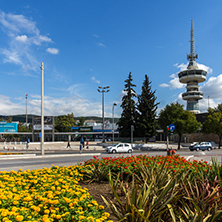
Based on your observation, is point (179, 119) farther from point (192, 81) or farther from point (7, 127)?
point (192, 81)

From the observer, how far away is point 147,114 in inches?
1642

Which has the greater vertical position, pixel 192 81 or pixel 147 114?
pixel 192 81

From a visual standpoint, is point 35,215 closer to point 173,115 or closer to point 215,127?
point 173,115

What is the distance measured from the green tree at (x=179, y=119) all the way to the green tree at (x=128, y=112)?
880cm

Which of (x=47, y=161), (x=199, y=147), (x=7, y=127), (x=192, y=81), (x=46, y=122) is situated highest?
(x=192, y=81)

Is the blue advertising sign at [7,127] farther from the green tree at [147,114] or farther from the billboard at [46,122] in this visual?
the green tree at [147,114]

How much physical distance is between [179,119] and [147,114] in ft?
27.9

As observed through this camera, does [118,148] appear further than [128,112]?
No

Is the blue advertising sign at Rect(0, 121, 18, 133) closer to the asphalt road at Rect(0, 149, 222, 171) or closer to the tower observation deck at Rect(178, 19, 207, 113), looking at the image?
the asphalt road at Rect(0, 149, 222, 171)

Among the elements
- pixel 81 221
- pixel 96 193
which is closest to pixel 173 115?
pixel 96 193

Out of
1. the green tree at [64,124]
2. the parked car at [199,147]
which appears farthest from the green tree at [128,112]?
the green tree at [64,124]

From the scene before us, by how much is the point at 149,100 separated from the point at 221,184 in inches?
1532

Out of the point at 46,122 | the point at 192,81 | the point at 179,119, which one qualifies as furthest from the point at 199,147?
the point at 192,81

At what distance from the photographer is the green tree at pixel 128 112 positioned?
43.0m
